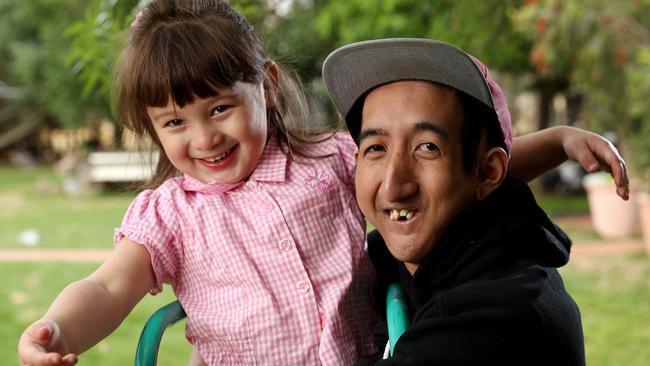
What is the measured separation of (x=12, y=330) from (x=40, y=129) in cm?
2260

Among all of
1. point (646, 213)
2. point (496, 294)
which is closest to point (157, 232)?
point (496, 294)

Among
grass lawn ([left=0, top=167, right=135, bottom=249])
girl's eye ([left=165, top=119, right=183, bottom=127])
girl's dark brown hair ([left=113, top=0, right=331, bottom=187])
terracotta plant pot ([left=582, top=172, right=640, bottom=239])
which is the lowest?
terracotta plant pot ([left=582, top=172, right=640, bottom=239])

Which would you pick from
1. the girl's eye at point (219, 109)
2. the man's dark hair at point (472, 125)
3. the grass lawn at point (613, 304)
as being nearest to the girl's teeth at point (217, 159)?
the girl's eye at point (219, 109)

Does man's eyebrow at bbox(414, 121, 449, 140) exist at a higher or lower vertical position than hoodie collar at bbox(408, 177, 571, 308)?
higher

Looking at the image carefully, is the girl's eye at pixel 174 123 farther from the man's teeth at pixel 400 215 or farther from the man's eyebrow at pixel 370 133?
the man's teeth at pixel 400 215

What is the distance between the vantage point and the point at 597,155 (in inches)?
76.2

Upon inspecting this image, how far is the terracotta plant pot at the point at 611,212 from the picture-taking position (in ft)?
37.5

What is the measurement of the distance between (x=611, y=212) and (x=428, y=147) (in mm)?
10569

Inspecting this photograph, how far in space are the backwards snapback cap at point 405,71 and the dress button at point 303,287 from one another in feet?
1.29

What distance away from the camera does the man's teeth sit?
1688mm

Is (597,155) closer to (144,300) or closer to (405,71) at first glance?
Answer: (405,71)

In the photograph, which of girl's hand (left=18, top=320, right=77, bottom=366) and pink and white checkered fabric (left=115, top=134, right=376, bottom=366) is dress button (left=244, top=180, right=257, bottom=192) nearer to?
pink and white checkered fabric (left=115, top=134, right=376, bottom=366)

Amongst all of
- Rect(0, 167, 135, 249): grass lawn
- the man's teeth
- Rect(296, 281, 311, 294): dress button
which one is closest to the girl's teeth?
Rect(296, 281, 311, 294): dress button

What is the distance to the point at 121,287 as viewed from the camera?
1.85 meters
